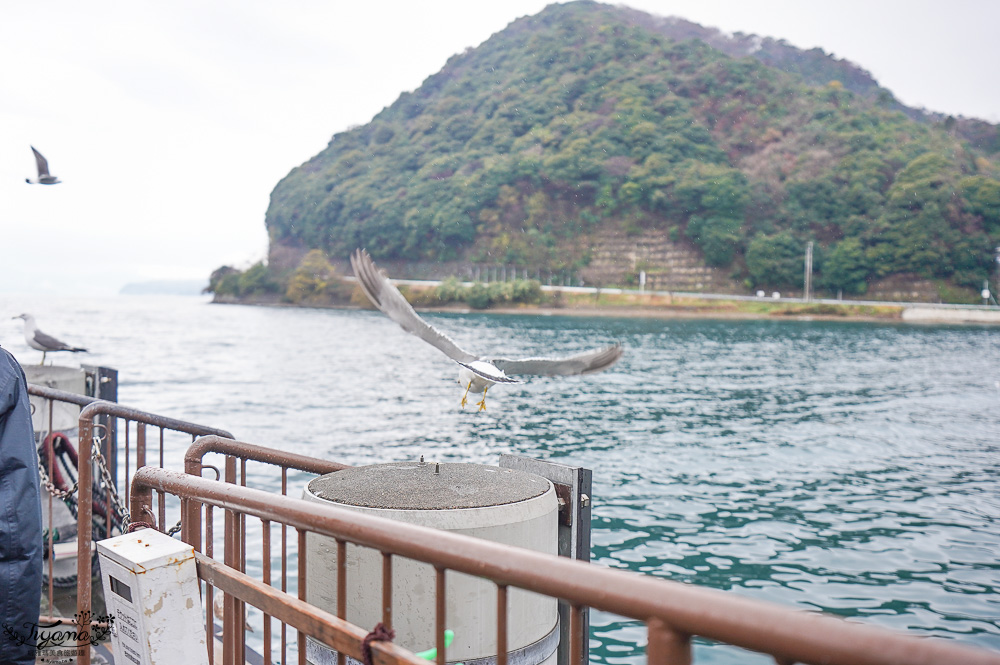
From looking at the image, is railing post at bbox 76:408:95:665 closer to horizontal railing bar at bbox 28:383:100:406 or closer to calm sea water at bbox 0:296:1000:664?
horizontal railing bar at bbox 28:383:100:406

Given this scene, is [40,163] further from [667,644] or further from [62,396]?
[667,644]

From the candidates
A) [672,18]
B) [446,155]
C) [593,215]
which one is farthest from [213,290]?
[672,18]

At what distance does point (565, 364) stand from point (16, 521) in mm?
3377

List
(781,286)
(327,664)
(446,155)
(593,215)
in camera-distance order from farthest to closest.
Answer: (446,155), (593,215), (781,286), (327,664)

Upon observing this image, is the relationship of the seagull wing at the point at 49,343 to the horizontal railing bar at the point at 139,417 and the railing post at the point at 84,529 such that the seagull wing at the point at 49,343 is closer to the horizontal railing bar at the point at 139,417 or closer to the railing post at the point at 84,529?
the horizontal railing bar at the point at 139,417

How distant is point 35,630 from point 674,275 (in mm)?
94828

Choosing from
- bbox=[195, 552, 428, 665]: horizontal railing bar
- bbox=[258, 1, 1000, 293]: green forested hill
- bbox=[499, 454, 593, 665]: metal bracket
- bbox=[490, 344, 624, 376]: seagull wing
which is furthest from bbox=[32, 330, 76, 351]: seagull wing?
bbox=[258, 1, 1000, 293]: green forested hill

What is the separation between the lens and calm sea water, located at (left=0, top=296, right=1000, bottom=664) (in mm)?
8234

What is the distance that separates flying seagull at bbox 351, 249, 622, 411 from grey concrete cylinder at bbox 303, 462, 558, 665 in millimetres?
2336

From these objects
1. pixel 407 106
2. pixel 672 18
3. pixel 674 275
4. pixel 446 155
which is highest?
pixel 672 18

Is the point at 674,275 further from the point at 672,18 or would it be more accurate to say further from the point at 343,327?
the point at 672,18

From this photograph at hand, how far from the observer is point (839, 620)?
95 centimetres

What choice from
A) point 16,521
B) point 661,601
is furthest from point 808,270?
point 661,601

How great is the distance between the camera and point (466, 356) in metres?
5.32
